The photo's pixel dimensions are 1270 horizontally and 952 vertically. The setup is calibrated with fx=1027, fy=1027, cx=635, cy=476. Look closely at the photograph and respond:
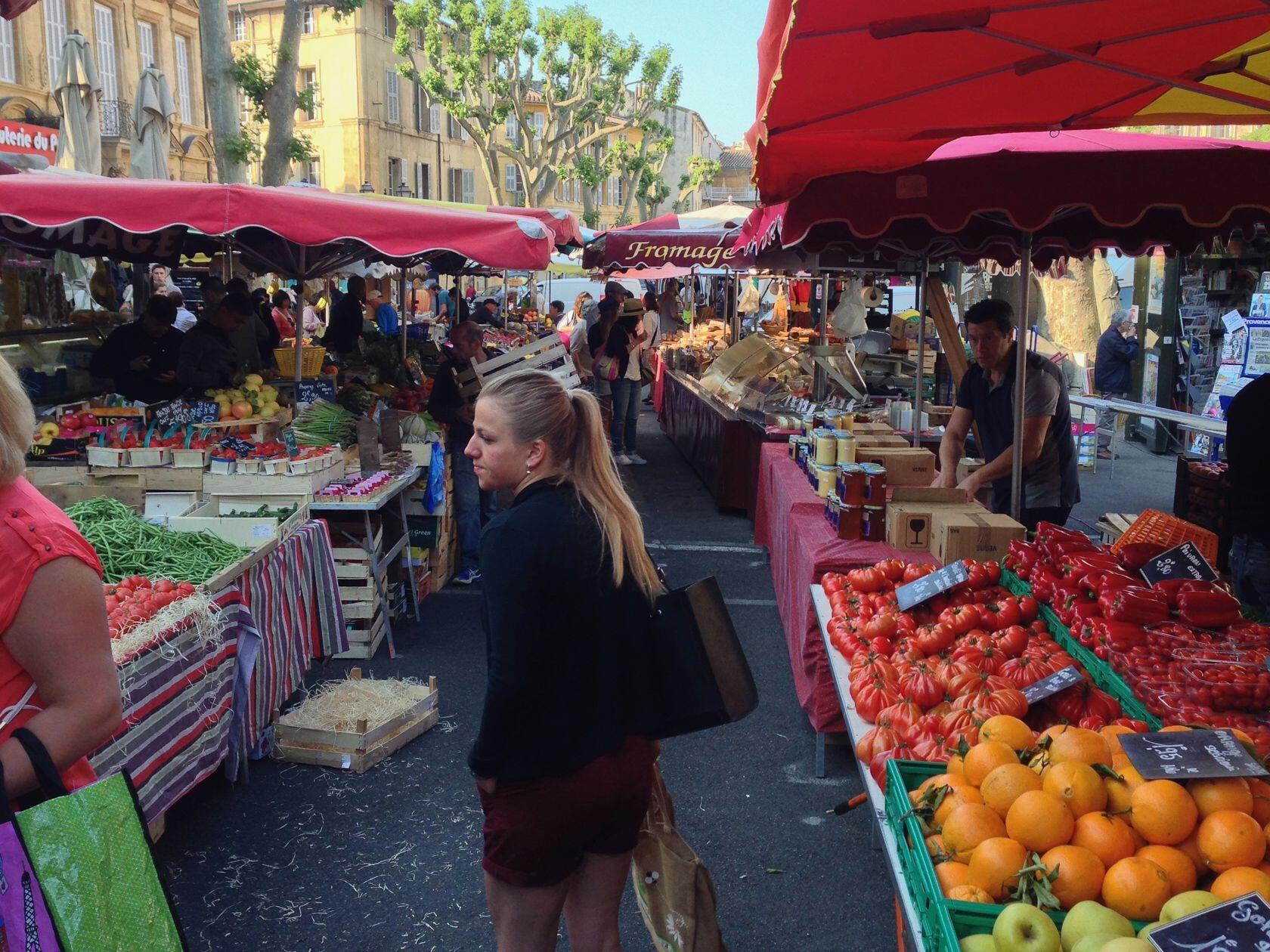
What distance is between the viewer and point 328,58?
41.8 m

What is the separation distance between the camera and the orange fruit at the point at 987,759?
90.4 inches

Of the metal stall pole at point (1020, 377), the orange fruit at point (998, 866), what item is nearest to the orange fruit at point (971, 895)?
the orange fruit at point (998, 866)

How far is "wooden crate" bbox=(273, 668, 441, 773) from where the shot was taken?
473cm

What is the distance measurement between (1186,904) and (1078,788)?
34 cm

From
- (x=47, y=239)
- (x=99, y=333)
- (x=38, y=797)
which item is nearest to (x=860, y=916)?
(x=38, y=797)

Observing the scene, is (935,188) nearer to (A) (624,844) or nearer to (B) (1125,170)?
(B) (1125,170)

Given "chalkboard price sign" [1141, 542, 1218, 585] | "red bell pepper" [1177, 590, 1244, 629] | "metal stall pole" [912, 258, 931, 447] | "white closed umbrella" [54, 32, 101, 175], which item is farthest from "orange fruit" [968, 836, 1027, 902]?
"white closed umbrella" [54, 32, 101, 175]

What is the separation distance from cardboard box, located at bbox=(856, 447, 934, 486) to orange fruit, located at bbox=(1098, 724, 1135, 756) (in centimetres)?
351

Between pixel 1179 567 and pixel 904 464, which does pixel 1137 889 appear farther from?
pixel 904 464

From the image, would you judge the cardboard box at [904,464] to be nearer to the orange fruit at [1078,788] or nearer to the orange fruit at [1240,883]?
the orange fruit at [1078,788]

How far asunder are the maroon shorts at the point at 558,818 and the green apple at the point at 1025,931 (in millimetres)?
873

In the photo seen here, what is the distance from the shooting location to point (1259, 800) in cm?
207

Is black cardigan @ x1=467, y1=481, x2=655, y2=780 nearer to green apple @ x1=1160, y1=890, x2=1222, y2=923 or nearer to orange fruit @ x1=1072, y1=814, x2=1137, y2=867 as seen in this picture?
orange fruit @ x1=1072, y1=814, x2=1137, y2=867

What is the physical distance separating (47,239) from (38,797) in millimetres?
8326
